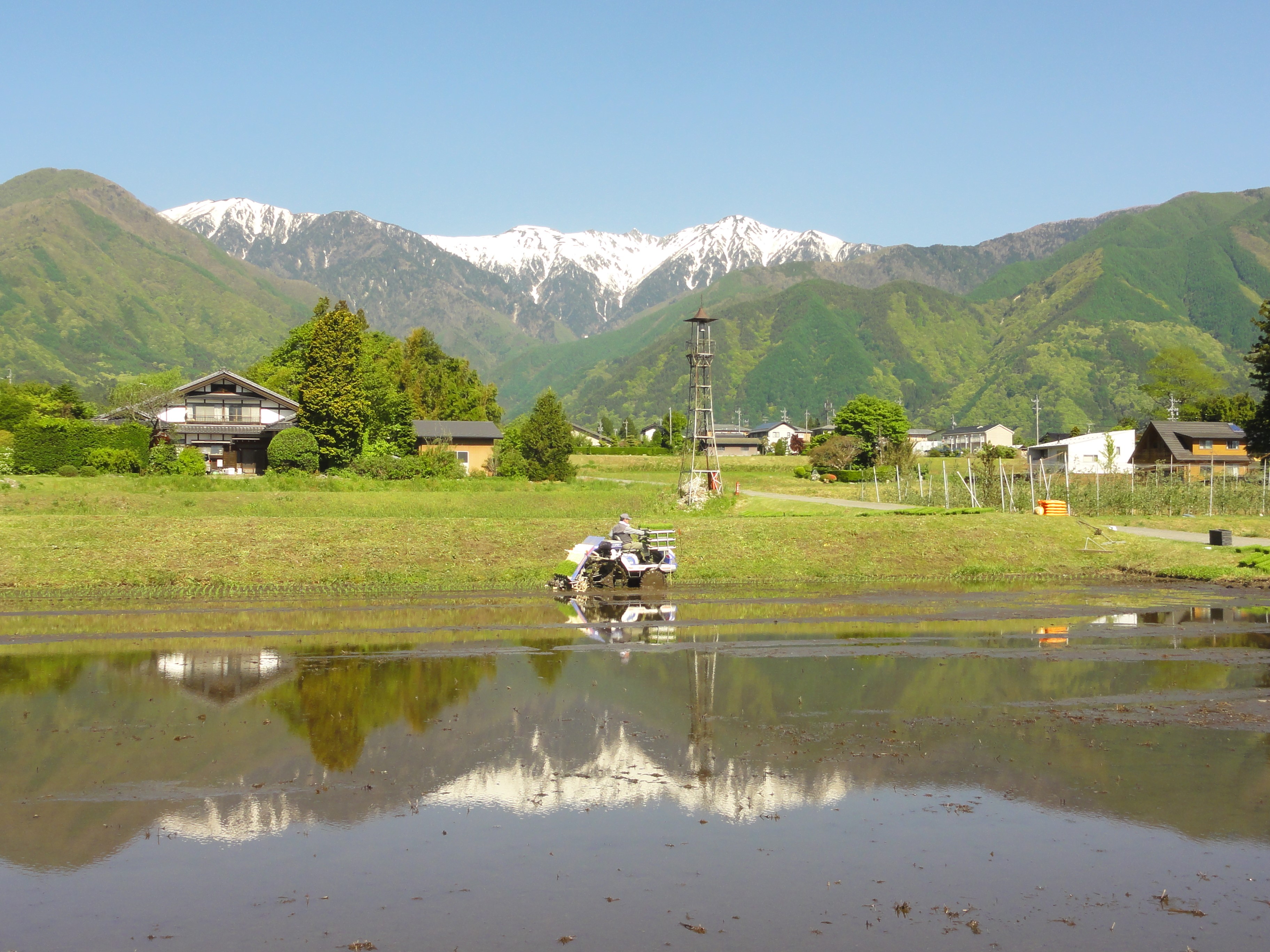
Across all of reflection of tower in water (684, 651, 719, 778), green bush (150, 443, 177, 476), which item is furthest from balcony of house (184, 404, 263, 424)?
reflection of tower in water (684, 651, 719, 778)

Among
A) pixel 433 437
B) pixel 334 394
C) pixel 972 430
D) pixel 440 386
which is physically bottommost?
pixel 433 437

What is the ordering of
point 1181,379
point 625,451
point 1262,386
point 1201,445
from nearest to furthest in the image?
point 1262,386
point 1201,445
point 625,451
point 1181,379

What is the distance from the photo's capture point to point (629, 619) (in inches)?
917

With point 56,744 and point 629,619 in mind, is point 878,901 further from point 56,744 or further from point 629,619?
point 629,619

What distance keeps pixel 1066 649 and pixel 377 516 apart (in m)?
23.8

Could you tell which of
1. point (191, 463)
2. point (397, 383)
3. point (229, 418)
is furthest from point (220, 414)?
point (397, 383)

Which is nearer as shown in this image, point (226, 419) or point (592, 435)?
point (226, 419)

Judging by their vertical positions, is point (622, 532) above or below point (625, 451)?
below

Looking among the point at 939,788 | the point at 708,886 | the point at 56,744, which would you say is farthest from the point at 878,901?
the point at 56,744

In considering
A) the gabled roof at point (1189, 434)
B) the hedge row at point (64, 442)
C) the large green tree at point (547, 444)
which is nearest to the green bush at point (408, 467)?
the large green tree at point (547, 444)

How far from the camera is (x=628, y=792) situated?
1127 cm

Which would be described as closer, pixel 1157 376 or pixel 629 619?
pixel 629 619

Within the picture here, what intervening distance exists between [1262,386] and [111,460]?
62.4 m

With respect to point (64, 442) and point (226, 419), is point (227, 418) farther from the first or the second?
point (64, 442)
